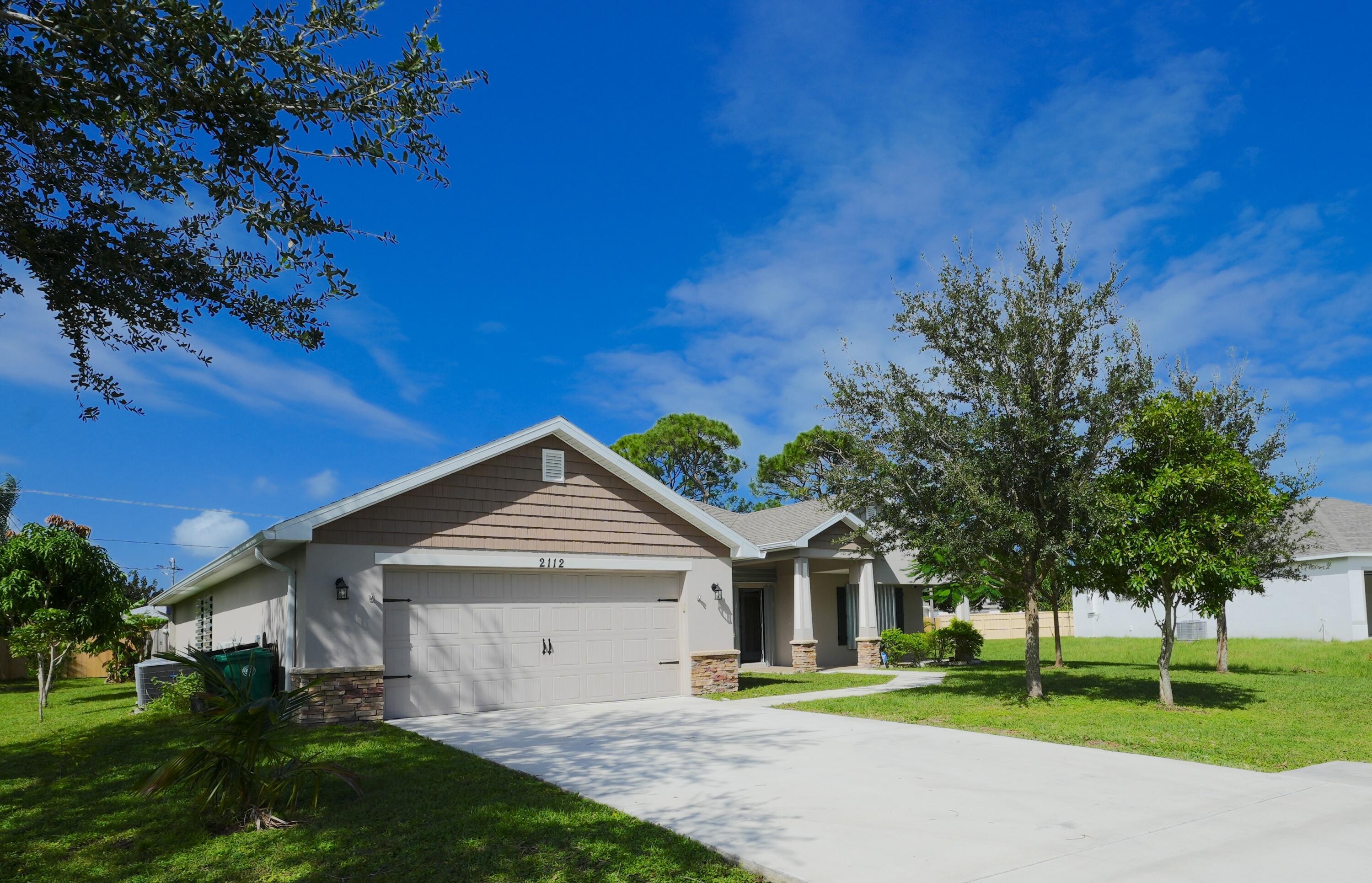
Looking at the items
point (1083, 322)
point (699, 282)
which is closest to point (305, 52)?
point (1083, 322)

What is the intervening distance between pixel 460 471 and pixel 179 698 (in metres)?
5.73

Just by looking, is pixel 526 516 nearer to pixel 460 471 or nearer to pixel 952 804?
pixel 460 471

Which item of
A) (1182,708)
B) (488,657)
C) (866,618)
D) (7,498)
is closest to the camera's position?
(1182,708)

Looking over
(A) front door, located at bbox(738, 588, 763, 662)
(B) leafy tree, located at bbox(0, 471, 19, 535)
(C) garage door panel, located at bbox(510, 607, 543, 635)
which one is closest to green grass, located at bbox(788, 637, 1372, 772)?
(C) garage door panel, located at bbox(510, 607, 543, 635)

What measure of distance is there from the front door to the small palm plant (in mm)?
16883

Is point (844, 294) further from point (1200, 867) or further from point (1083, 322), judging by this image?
point (1200, 867)

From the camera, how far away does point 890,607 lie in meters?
24.1

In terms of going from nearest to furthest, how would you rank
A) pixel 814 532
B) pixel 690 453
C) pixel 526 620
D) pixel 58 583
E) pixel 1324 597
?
pixel 526 620
pixel 58 583
pixel 814 532
pixel 1324 597
pixel 690 453

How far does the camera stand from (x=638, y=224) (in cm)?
2241

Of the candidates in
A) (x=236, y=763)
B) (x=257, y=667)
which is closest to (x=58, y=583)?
(x=257, y=667)

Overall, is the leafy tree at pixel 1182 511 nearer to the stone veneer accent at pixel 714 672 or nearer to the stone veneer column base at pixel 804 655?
the stone veneer accent at pixel 714 672

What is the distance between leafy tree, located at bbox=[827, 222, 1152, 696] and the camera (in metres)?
12.9

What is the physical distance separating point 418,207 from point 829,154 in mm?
8301

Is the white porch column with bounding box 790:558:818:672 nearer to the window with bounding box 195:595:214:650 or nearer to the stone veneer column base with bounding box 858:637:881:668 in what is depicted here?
the stone veneer column base with bounding box 858:637:881:668
